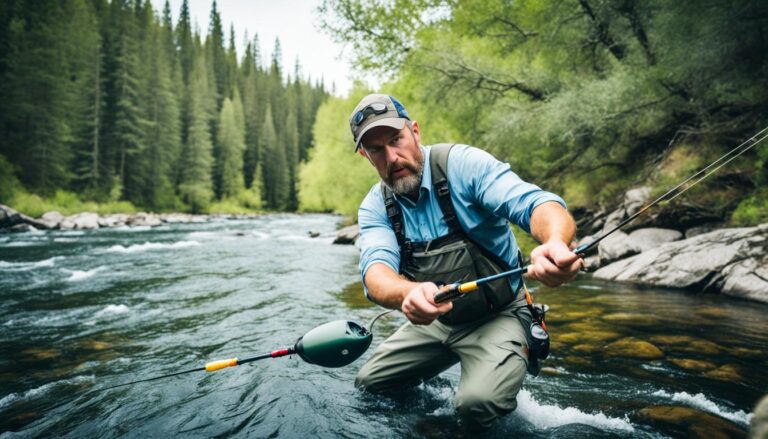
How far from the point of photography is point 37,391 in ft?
11.8

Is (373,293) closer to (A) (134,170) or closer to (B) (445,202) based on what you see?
(B) (445,202)

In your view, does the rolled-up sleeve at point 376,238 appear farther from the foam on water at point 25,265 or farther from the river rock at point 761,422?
the foam on water at point 25,265

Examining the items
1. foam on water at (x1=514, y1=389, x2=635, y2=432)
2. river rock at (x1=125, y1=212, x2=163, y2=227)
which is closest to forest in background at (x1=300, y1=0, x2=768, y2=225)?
foam on water at (x1=514, y1=389, x2=635, y2=432)

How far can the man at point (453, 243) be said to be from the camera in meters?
2.48

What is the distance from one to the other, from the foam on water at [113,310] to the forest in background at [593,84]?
8.59 m

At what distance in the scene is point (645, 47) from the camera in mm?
8766

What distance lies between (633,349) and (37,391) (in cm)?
561

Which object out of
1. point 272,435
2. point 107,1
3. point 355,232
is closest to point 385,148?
point 272,435

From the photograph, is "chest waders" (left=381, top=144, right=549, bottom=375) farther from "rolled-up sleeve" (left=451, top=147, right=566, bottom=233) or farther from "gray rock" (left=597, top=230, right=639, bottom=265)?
"gray rock" (left=597, top=230, right=639, bottom=265)

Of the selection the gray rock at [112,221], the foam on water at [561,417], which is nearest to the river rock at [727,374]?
the foam on water at [561,417]

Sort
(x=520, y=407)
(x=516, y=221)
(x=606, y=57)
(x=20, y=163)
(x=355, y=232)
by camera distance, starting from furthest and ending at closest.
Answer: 1. (x=20, y=163)
2. (x=355, y=232)
3. (x=606, y=57)
4. (x=520, y=407)
5. (x=516, y=221)

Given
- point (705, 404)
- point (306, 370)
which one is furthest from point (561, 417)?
point (306, 370)

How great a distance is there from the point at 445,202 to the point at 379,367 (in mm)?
1437

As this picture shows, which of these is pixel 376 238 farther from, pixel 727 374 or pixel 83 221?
pixel 83 221
